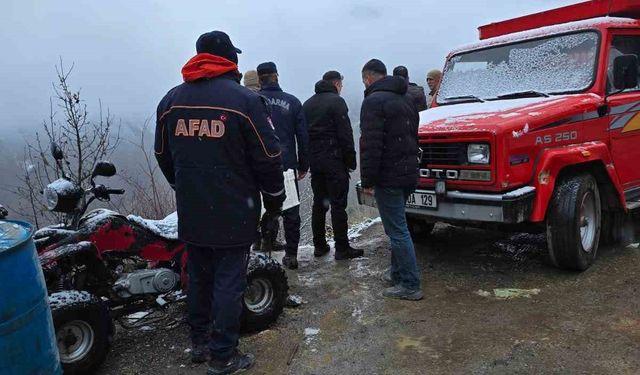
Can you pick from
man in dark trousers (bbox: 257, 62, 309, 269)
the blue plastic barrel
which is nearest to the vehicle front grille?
man in dark trousers (bbox: 257, 62, 309, 269)

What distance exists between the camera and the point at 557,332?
3785mm

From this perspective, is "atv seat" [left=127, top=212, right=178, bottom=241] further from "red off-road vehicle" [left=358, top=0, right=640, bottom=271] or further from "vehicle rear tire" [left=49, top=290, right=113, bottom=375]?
"red off-road vehicle" [left=358, top=0, right=640, bottom=271]

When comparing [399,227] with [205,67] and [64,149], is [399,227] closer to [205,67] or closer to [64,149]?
[205,67]

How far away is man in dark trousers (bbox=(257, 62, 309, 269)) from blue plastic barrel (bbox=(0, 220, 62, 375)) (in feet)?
10.7

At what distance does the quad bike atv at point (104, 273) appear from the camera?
329 centimetres

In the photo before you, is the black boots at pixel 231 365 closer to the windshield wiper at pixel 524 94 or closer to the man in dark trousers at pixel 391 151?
the man in dark trousers at pixel 391 151

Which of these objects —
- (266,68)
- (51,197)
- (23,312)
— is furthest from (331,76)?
(23,312)

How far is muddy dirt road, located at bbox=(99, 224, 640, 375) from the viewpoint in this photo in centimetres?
344

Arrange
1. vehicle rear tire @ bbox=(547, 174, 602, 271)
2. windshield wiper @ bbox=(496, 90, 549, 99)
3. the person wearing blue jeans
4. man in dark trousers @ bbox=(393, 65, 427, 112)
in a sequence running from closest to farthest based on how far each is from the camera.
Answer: the person wearing blue jeans
vehicle rear tire @ bbox=(547, 174, 602, 271)
windshield wiper @ bbox=(496, 90, 549, 99)
man in dark trousers @ bbox=(393, 65, 427, 112)

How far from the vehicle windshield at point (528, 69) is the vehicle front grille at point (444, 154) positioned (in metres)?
1.13

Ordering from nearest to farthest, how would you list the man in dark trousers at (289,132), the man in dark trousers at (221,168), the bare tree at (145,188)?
the man in dark trousers at (221,168), the man in dark trousers at (289,132), the bare tree at (145,188)

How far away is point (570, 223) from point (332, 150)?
7.85 feet

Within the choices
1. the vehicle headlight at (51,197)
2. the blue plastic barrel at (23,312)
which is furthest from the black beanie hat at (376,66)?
the blue plastic barrel at (23,312)

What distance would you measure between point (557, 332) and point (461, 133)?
5.82 feet
